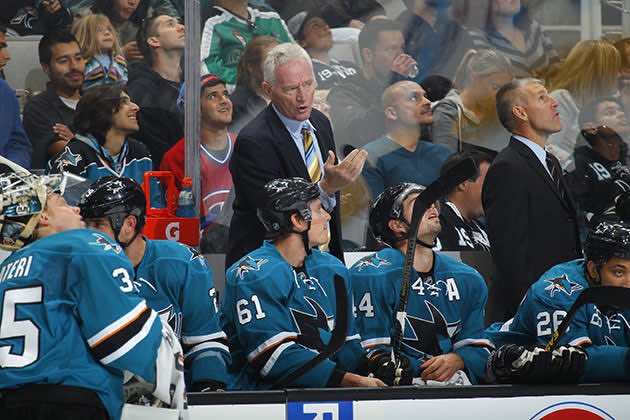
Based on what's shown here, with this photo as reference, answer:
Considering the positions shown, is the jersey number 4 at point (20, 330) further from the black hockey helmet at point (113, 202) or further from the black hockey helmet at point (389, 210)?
the black hockey helmet at point (389, 210)

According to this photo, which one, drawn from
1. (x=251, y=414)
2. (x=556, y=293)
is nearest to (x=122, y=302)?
(x=251, y=414)

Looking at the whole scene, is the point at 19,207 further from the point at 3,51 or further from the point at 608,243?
the point at 3,51

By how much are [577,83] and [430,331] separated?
7.82ft

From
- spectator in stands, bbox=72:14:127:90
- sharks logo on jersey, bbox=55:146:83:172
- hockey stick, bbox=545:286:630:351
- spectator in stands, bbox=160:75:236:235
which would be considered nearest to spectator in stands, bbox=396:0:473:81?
spectator in stands, bbox=160:75:236:235

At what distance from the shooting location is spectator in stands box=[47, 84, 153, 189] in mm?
6094

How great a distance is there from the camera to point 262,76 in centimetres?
638

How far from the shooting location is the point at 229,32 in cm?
632

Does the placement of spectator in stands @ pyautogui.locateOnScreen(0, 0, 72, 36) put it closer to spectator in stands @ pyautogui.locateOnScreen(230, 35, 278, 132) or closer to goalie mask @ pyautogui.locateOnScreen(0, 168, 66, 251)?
spectator in stands @ pyautogui.locateOnScreen(230, 35, 278, 132)

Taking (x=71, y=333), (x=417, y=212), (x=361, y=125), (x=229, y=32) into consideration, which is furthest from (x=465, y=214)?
(x=71, y=333)

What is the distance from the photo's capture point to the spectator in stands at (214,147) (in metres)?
6.25

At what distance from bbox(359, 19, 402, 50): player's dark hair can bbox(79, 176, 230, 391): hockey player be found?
→ 2.11m

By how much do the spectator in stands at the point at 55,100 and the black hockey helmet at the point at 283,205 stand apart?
5.55 ft

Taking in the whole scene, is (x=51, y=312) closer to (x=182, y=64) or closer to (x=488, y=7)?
(x=182, y=64)

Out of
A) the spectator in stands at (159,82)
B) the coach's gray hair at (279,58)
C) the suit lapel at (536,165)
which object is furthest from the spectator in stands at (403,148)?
the spectator in stands at (159,82)
